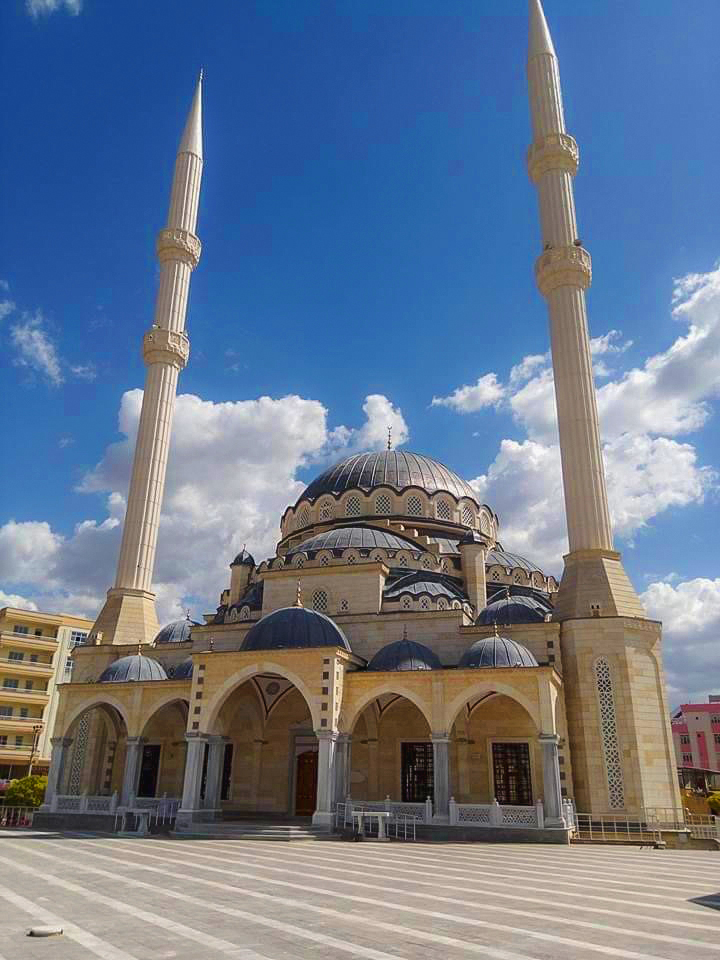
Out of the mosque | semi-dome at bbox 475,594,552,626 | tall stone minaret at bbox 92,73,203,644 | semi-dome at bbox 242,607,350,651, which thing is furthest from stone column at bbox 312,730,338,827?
tall stone minaret at bbox 92,73,203,644

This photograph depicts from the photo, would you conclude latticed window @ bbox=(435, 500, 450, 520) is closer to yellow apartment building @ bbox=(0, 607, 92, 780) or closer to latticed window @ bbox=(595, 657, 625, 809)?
latticed window @ bbox=(595, 657, 625, 809)

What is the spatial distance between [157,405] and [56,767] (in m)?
12.8

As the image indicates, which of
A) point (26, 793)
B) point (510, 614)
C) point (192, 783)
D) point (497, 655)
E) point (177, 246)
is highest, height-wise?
point (177, 246)

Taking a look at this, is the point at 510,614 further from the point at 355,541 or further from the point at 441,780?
the point at 355,541

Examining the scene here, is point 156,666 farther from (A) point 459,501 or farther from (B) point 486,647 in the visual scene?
(A) point 459,501

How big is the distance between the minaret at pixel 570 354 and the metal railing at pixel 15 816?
16568 millimetres

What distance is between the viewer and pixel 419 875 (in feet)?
31.5

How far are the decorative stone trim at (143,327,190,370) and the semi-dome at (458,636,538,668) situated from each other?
1656 centimetres

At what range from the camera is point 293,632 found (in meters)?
18.4

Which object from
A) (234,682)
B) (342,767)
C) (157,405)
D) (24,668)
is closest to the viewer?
(342,767)

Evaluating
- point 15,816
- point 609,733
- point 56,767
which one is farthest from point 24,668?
point 609,733

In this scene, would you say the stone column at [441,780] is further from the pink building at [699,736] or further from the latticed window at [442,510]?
the pink building at [699,736]

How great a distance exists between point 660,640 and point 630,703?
2160 mm

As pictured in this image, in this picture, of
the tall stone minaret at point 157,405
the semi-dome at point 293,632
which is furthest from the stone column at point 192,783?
the tall stone minaret at point 157,405
